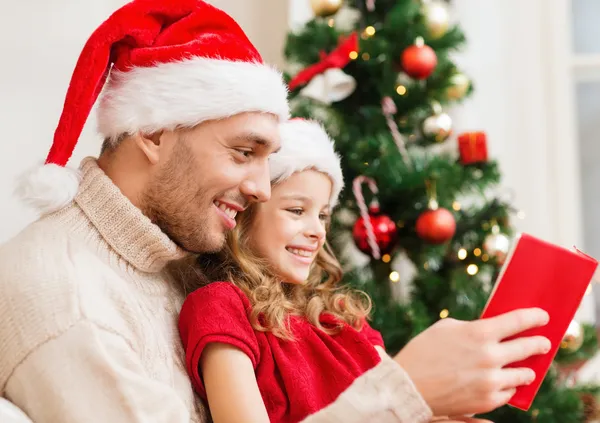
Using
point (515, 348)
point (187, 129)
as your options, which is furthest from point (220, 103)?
point (515, 348)

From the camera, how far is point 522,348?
46.2 inches

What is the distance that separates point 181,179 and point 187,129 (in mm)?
95

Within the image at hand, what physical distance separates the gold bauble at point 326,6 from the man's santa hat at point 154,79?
0.67 metres

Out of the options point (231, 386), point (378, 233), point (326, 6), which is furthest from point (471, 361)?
point (326, 6)

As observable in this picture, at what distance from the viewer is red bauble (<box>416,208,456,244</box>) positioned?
76.6 inches

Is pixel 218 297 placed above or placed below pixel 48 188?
below

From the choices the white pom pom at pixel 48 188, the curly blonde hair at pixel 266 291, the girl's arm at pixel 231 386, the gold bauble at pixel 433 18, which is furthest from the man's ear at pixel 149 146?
the gold bauble at pixel 433 18

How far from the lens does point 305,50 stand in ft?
7.10

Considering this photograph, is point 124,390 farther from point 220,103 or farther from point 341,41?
point 341,41

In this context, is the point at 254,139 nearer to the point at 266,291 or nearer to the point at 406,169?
the point at 266,291

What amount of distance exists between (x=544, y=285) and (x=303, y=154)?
0.62 metres

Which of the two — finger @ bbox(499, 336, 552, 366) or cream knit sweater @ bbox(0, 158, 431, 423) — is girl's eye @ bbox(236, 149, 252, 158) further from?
finger @ bbox(499, 336, 552, 366)

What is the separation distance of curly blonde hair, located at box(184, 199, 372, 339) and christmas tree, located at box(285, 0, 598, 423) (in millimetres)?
367

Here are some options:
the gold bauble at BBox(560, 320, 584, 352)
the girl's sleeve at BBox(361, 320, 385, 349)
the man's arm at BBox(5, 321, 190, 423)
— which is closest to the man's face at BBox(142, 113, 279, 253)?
the man's arm at BBox(5, 321, 190, 423)
